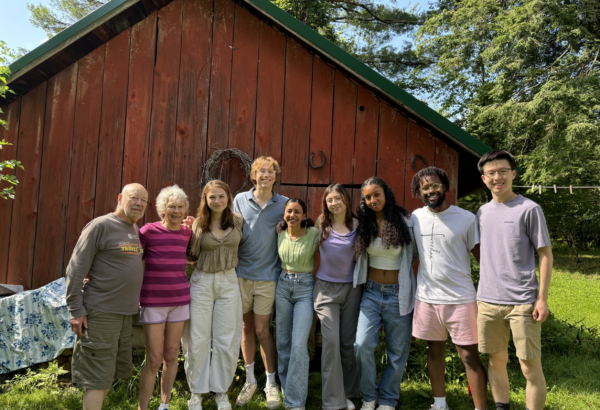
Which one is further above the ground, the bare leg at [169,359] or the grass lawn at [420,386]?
the bare leg at [169,359]

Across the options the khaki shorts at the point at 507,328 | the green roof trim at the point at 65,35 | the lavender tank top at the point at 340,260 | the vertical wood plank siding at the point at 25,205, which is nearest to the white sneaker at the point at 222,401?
the lavender tank top at the point at 340,260

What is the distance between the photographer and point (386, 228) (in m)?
3.27

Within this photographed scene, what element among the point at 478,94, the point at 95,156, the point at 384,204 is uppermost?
the point at 478,94

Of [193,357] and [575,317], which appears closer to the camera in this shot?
[193,357]

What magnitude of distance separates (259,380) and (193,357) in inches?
35.3

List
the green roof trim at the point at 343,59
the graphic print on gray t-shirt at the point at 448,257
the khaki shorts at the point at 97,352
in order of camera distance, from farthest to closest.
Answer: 1. the green roof trim at the point at 343,59
2. the graphic print on gray t-shirt at the point at 448,257
3. the khaki shorts at the point at 97,352

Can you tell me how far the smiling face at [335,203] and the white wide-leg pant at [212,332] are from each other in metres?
1.02

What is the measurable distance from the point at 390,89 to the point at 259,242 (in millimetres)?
2098

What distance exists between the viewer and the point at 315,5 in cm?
1331

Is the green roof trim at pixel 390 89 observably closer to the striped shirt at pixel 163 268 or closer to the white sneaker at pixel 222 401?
the striped shirt at pixel 163 268

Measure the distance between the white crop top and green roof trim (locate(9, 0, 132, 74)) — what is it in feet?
11.6

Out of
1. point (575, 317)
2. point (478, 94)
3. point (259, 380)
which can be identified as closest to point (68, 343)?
point (259, 380)

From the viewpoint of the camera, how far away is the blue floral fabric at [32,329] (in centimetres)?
400

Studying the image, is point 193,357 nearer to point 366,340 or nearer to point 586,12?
point 366,340
